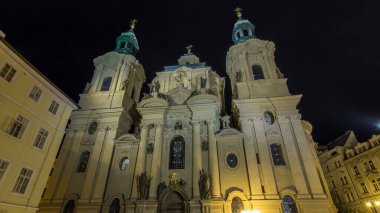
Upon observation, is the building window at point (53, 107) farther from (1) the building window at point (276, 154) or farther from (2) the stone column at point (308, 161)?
(2) the stone column at point (308, 161)

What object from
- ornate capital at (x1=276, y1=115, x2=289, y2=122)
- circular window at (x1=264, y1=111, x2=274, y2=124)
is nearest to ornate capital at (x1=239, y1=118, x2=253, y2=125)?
circular window at (x1=264, y1=111, x2=274, y2=124)

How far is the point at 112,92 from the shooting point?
2658 centimetres

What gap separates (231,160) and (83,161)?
14289 millimetres

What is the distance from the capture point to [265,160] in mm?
19594

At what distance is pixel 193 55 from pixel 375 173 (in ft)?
94.9

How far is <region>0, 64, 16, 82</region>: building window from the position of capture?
14495 mm

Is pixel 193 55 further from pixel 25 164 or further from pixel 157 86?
pixel 25 164

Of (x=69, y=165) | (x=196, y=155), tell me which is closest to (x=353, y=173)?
(x=196, y=155)

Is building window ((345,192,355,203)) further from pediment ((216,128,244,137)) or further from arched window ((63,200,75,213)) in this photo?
arched window ((63,200,75,213))

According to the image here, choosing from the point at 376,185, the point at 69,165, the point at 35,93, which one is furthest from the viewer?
the point at 376,185

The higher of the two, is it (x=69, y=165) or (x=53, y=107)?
(x=53, y=107)

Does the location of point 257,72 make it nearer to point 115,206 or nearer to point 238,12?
point 238,12

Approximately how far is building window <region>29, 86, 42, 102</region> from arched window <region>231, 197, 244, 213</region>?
54.8 ft

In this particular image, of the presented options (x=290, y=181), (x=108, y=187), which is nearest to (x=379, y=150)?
(x=290, y=181)
